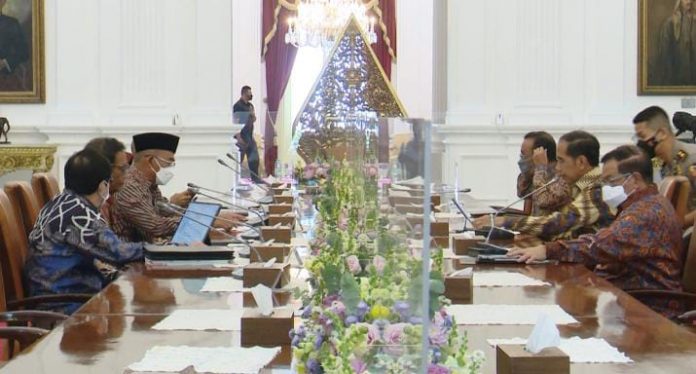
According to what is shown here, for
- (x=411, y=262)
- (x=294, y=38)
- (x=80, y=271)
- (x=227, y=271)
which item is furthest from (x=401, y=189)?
(x=294, y=38)

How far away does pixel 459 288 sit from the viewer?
11.5 feet

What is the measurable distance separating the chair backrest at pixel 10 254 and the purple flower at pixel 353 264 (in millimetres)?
2579

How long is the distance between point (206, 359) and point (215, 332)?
1.25 ft

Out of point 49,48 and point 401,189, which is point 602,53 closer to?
point 49,48

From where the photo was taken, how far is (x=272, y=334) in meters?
2.73

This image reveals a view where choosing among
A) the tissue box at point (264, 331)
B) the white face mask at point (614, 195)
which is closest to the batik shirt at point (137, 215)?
the white face mask at point (614, 195)

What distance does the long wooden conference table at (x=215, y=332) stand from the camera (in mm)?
2531

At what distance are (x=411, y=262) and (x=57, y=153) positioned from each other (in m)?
9.74

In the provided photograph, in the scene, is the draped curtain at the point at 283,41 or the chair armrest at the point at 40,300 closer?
the chair armrest at the point at 40,300

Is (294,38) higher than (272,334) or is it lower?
higher

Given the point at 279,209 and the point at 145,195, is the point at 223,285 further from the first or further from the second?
the point at 279,209

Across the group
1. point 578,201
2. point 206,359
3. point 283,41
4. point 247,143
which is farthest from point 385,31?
point 206,359

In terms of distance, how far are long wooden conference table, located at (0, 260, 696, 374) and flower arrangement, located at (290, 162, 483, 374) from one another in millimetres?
476

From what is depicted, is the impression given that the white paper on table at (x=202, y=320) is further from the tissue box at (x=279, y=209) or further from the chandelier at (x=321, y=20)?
the chandelier at (x=321, y=20)
